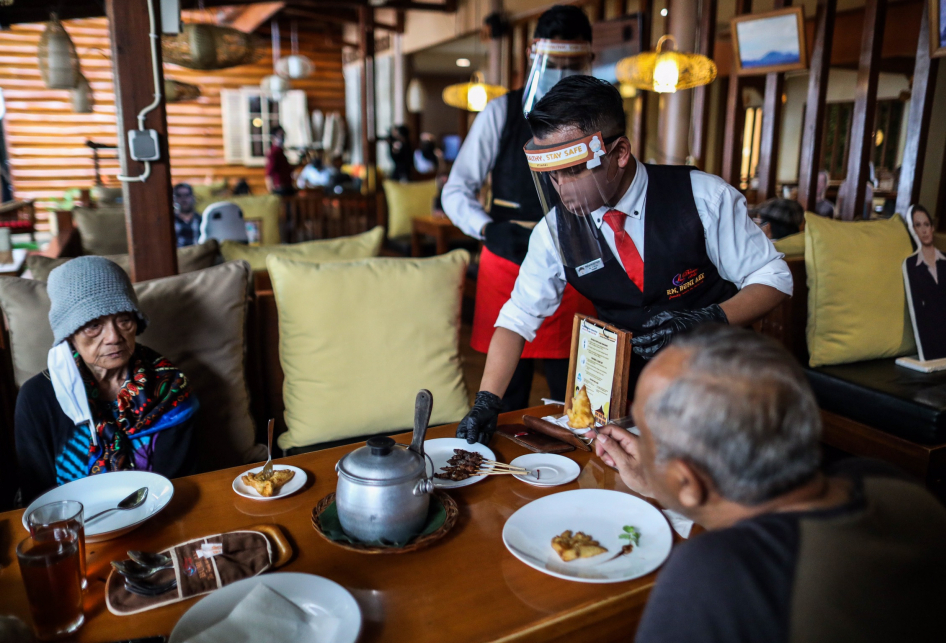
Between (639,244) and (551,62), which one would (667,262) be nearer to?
(639,244)

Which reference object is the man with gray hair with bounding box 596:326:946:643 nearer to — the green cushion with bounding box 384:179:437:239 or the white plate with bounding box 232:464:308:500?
the white plate with bounding box 232:464:308:500

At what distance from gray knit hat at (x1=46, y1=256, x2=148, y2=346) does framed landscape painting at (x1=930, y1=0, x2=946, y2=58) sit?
11.5 feet

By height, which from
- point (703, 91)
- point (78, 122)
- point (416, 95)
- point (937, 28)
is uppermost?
point (416, 95)

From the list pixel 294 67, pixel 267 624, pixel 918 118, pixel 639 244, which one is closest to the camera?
pixel 267 624

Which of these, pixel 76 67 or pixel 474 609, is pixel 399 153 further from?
pixel 474 609

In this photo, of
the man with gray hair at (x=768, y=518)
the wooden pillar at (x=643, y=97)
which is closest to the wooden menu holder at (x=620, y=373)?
the man with gray hair at (x=768, y=518)

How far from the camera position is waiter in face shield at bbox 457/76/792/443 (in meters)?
1.45

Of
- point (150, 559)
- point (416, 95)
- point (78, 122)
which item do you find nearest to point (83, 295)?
point (150, 559)

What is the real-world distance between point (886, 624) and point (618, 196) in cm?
111

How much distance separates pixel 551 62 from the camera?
2082 millimetres

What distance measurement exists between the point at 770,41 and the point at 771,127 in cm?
47

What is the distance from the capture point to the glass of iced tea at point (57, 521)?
962mm

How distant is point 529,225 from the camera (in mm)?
2303

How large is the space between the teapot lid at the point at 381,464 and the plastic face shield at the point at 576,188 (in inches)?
27.1
